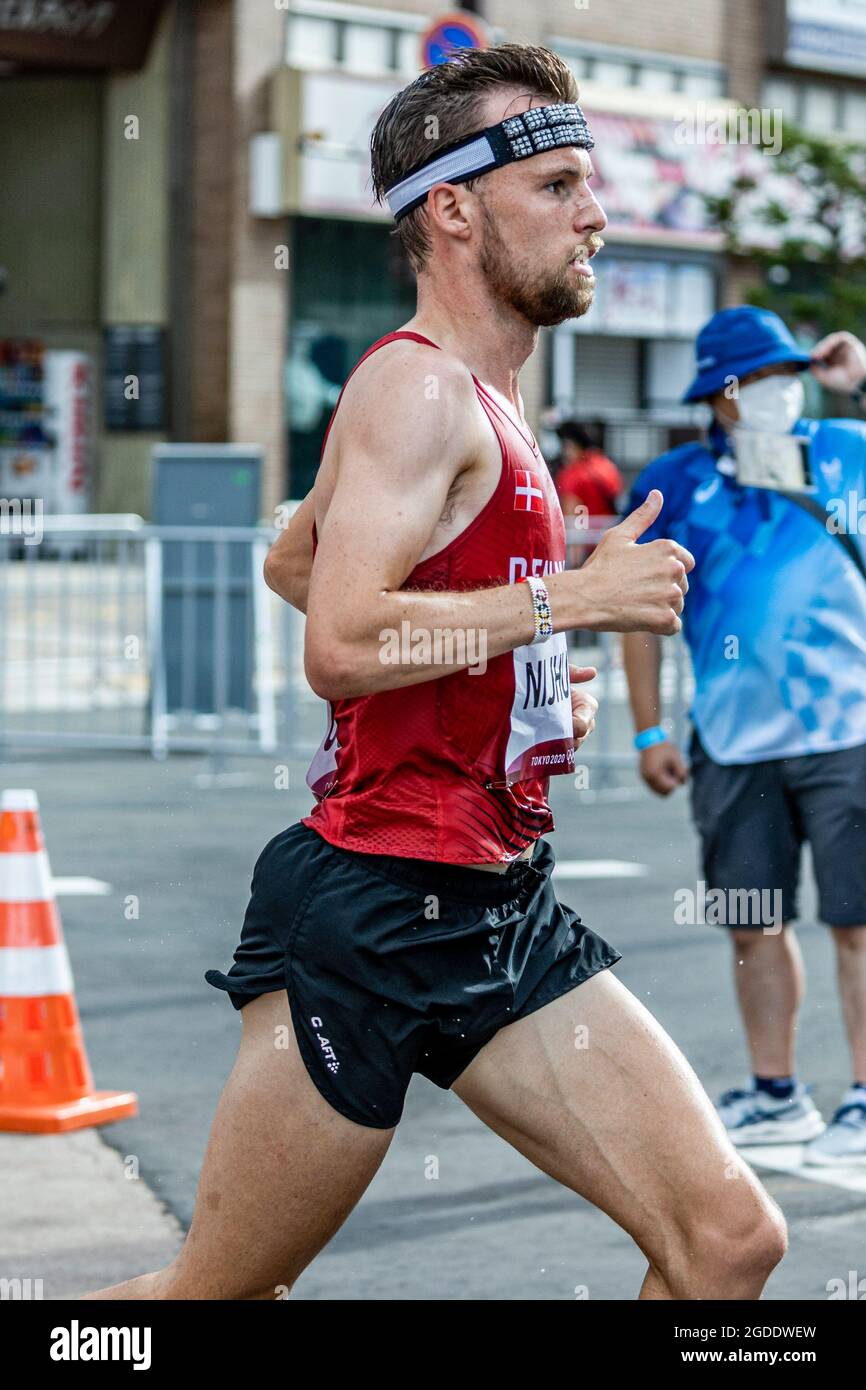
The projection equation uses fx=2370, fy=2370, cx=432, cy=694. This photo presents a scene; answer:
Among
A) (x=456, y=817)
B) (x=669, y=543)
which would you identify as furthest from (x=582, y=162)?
(x=456, y=817)

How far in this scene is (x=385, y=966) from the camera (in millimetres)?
3281

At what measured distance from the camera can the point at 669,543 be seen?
3223mm

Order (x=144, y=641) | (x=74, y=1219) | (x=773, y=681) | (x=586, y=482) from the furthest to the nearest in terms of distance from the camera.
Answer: (x=586, y=482)
(x=144, y=641)
(x=773, y=681)
(x=74, y=1219)

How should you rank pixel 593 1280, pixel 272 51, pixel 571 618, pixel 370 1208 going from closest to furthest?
pixel 571 618 → pixel 593 1280 → pixel 370 1208 → pixel 272 51

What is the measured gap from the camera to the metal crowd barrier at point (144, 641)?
534 inches

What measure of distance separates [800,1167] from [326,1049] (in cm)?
272

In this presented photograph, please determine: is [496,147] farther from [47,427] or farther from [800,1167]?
[47,427]

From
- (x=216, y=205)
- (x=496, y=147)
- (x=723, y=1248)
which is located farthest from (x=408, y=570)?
(x=216, y=205)

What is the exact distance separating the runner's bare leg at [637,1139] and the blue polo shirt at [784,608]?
259 cm

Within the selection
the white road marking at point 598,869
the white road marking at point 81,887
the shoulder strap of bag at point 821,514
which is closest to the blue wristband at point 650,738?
the shoulder strap of bag at point 821,514

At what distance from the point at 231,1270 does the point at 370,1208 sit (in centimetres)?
217

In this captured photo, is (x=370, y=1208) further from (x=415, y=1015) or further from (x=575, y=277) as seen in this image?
(x=575, y=277)

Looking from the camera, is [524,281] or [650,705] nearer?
[524,281]

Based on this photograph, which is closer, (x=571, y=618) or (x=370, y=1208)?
(x=571, y=618)
